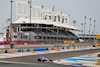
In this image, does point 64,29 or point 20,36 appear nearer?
point 20,36

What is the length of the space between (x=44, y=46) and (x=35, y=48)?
3934 mm

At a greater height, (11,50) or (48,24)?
(48,24)

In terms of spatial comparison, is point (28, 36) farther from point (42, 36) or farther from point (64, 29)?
point (64, 29)

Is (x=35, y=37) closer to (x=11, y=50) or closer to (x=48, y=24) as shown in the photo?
(x=48, y=24)

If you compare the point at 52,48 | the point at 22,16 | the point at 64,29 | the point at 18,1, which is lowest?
the point at 52,48

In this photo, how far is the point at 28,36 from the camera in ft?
204

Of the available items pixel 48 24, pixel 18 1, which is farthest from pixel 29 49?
pixel 18 1

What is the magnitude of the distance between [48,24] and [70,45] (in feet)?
98.6

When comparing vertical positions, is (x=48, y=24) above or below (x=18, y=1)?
below

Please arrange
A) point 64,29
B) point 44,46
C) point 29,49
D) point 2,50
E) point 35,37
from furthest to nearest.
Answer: point 64,29
point 35,37
point 44,46
point 29,49
point 2,50

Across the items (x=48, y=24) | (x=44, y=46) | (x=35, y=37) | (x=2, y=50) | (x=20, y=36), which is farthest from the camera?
(x=48, y=24)

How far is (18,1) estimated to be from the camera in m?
84.5

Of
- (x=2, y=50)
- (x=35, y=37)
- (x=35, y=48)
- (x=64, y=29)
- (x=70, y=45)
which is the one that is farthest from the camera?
(x=64, y=29)

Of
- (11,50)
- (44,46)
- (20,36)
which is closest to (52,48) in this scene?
(44,46)
